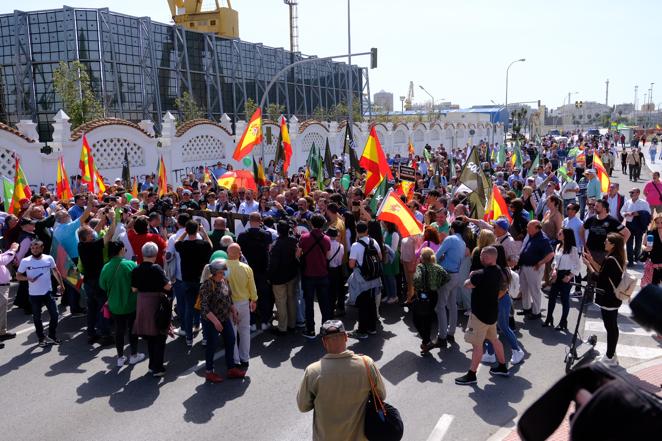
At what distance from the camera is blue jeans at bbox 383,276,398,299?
9367 millimetres

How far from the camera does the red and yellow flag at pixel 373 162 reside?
12.4m

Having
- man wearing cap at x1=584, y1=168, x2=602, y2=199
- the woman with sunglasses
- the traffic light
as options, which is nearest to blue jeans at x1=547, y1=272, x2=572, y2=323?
the woman with sunglasses

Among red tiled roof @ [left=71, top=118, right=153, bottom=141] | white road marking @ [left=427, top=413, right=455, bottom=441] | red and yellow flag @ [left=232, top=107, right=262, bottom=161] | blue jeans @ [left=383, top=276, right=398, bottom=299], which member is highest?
red tiled roof @ [left=71, top=118, right=153, bottom=141]

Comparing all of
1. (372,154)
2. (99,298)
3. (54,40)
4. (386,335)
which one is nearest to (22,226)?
(99,298)

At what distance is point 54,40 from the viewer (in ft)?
123

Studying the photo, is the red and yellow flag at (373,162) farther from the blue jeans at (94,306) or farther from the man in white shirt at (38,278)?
the man in white shirt at (38,278)

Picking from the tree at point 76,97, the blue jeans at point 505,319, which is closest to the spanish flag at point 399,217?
the blue jeans at point 505,319

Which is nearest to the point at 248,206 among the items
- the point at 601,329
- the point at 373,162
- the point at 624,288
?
the point at 373,162

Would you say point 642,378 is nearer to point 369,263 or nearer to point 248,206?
point 369,263

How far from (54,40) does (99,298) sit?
117ft

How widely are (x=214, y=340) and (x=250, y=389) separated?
2.24 feet

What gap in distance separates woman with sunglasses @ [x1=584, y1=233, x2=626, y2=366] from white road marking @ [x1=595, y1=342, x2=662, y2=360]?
0.52 m

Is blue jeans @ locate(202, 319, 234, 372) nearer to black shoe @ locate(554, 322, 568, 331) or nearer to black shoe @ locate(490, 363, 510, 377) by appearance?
black shoe @ locate(490, 363, 510, 377)

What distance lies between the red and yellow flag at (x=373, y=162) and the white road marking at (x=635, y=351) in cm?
614
